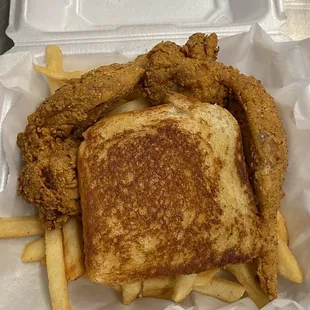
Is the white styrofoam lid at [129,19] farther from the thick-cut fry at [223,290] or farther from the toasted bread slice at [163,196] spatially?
the thick-cut fry at [223,290]

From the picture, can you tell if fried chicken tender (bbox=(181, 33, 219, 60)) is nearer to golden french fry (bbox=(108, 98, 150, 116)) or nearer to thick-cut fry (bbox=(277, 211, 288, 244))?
golden french fry (bbox=(108, 98, 150, 116))

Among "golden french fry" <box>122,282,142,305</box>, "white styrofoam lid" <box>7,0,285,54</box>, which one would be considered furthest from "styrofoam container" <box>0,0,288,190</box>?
"golden french fry" <box>122,282,142,305</box>

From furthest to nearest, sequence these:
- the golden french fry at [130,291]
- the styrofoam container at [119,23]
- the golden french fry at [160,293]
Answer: the styrofoam container at [119,23], the golden french fry at [160,293], the golden french fry at [130,291]

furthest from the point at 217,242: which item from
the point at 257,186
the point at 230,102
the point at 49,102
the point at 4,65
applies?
the point at 4,65

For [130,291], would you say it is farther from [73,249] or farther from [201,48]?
[201,48]

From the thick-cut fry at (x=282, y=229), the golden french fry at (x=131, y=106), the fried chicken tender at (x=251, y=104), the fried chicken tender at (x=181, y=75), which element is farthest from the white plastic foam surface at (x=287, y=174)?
the golden french fry at (x=131, y=106)

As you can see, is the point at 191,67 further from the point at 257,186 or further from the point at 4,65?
the point at 4,65

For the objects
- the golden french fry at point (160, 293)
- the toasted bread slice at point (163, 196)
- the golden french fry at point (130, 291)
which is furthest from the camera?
the golden french fry at point (160, 293)
